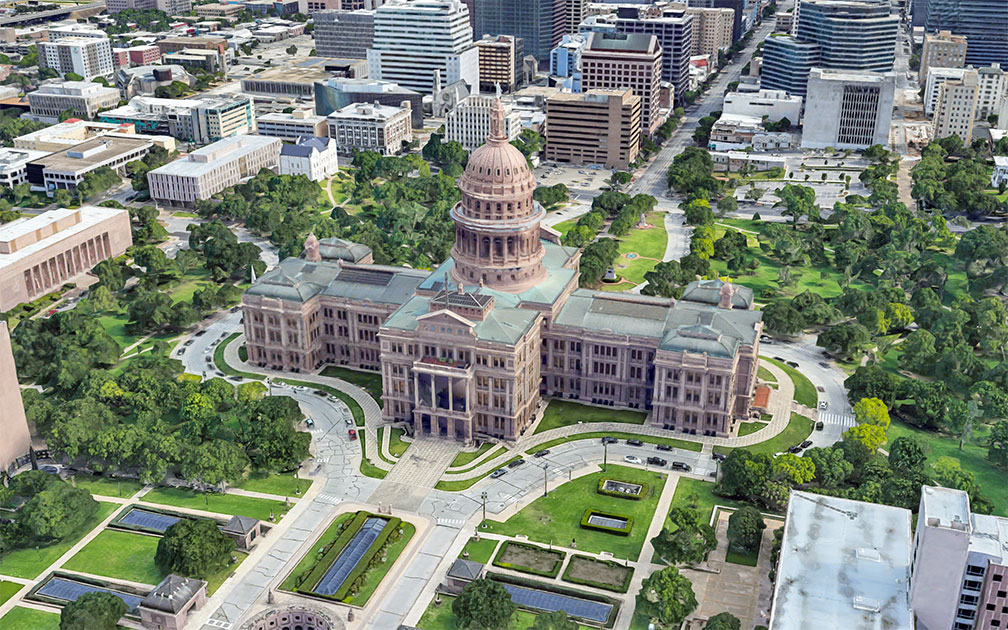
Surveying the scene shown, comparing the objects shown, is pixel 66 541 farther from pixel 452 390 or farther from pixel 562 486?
pixel 562 486

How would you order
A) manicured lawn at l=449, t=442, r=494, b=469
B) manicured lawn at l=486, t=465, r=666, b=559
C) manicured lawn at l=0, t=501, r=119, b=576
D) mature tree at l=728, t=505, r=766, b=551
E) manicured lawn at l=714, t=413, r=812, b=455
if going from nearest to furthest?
mature tree at l=728, t=505, r=766, b=551 < manicured lawn at l=0, t=501, r=119, b=576 < manicured lawn at l=486, t=465, r=666, b=559 < manicured lawn at l=449, t=442, r=494, b=469 < manicured lawn at l=714, t=413, r=812, b=455

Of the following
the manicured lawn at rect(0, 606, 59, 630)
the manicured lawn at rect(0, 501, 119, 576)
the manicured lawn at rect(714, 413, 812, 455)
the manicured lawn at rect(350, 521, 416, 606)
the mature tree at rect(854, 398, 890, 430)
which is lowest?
the manicured lawn at rect(350, 521, 416, 606)

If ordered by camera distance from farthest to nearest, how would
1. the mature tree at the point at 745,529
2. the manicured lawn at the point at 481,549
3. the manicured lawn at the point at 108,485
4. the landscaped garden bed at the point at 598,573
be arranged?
1. the manicured lawn at the point at 108,485
2. the manicured lawn at the point at 481,549
3. the mature tree at the point at 745,529
4. the landscaped garden bed at the point at 598,573

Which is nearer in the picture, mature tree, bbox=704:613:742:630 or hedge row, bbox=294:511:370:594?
mature tree, bbox=704:613:742:630

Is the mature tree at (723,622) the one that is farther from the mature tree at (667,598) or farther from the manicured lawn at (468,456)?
the manicured lawn at (468,456)

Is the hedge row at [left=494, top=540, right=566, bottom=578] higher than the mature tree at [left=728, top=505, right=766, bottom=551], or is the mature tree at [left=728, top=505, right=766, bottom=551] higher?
the mature tree at [left=728, top=505, right=766, bottom=551]

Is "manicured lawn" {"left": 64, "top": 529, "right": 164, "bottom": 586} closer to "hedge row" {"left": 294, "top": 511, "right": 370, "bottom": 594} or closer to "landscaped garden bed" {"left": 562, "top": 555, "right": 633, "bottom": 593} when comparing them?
"hedge row" {"left": 294, "top": 511, "right": 370, "bottom": 594}

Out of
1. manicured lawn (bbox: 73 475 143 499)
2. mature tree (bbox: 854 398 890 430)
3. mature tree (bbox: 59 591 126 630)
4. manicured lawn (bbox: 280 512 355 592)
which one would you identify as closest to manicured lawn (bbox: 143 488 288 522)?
manicured lawn (bbox: 73 475 143 499)

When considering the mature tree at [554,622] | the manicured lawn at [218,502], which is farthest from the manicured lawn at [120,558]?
the mature tree at [554,622]
